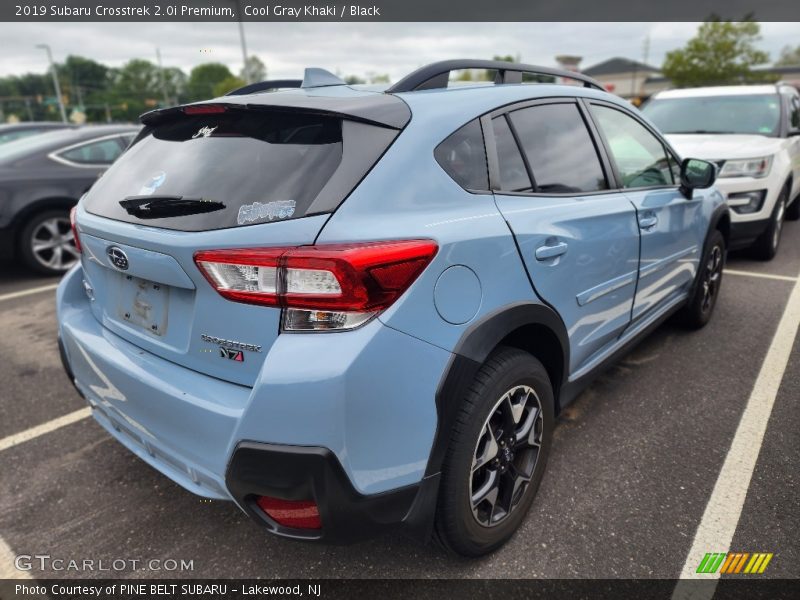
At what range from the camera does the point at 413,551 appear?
2.06 meters

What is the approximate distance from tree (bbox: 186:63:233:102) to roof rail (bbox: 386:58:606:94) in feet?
362

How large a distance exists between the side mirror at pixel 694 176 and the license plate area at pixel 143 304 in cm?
292

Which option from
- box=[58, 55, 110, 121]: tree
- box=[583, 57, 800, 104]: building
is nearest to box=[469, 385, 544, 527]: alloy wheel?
box=[583, 57, 800, 104]: building

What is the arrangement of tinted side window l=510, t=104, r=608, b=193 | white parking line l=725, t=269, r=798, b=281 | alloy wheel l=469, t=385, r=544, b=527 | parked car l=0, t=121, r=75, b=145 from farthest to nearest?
parked car l=0, t=121, r=75, b=145, white parking line l=725, t=269, r=798, b=281, tinted side window l=510, t=104, r=608, b=193, alloy wheel l=469, t=385, r=544, b=527

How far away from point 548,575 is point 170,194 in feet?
6.04

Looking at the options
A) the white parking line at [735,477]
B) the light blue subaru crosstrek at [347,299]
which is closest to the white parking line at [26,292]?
the light blue subaru crosstrek at [347,299]

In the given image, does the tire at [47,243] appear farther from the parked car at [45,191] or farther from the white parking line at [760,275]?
the white parking line at [760,275]

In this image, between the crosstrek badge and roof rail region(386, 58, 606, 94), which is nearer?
the crosstrek badge

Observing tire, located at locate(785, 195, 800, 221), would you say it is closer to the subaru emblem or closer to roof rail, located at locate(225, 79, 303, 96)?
roof rail, located at locate(225, 79, 303, 96)

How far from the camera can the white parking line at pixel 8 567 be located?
198 centimetres

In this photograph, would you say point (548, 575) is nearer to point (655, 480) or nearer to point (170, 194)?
point (655, 480)

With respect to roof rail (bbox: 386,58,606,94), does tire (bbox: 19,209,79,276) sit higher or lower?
lower

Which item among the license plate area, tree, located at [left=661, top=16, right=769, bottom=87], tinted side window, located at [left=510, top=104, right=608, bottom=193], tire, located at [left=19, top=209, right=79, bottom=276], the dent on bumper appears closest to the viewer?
the dent on bumper
